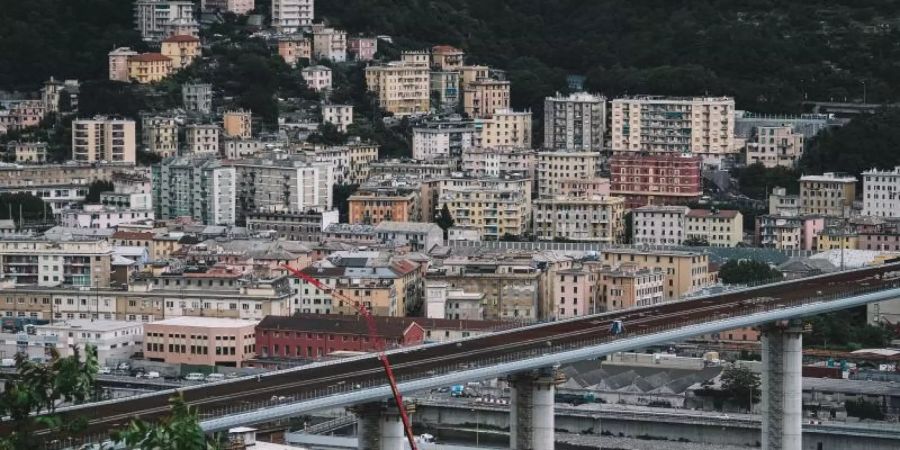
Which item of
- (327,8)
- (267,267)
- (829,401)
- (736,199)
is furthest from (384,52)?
(829,401)

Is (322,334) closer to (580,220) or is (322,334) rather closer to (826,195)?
(580,220)

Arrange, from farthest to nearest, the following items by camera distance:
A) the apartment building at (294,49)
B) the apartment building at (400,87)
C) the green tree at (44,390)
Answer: the apartment building at (294,49) → the apartment building at (400,87) → the green tree at (44,390)

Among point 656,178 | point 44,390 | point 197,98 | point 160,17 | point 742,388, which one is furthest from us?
point 160,17

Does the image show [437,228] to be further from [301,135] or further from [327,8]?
[327,8]

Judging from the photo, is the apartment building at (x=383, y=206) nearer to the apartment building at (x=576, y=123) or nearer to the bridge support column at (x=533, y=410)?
the apartment building at (x=576, y=123)

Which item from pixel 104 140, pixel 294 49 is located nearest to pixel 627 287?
pixel 104 140

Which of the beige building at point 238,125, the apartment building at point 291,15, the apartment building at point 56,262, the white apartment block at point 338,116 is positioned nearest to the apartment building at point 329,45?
the apartment building at point 291,15
